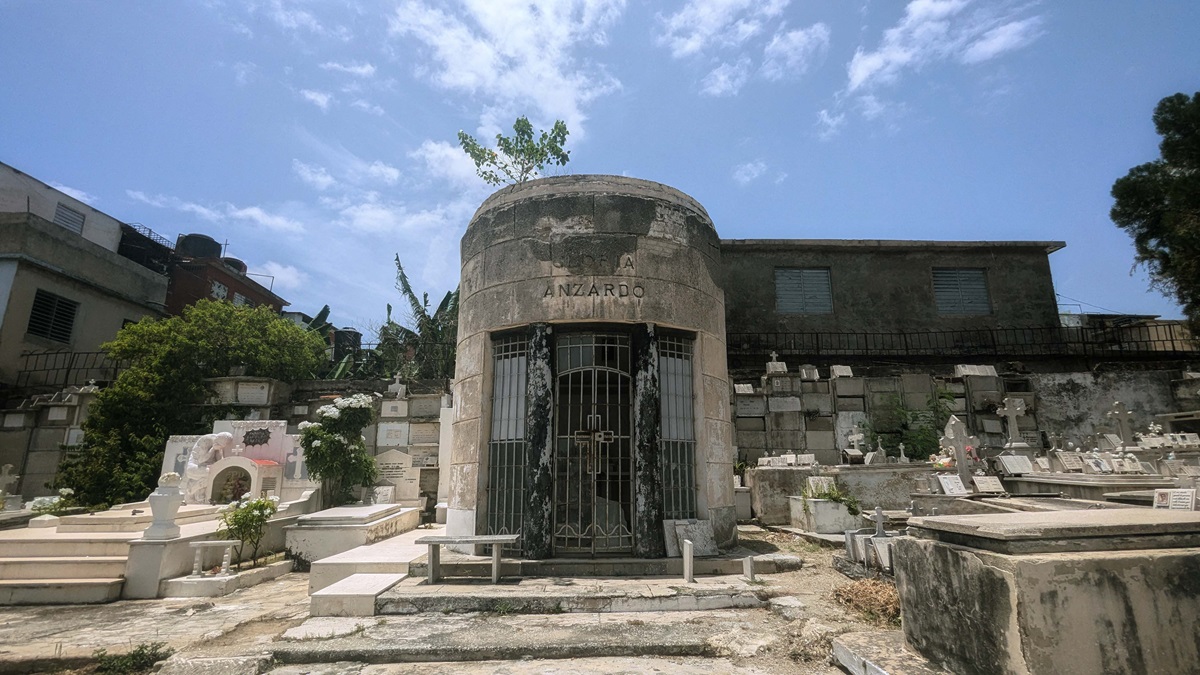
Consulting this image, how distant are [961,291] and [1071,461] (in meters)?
12.8

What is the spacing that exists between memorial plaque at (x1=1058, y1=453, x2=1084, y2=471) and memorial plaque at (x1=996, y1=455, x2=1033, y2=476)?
576 mm

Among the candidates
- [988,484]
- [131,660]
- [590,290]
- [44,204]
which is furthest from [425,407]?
[44,204]

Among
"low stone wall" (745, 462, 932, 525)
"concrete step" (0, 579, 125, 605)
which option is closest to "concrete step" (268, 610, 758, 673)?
"concrete step" (0, 579, 125, 605)

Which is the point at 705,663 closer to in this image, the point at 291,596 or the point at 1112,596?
the point at 1112,596

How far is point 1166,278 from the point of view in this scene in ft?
63.5

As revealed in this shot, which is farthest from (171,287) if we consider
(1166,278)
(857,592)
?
(1166,278)

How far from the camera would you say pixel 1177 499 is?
16.7 ft

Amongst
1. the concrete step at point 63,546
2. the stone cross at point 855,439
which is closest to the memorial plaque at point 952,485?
the stone cross at point 855,439

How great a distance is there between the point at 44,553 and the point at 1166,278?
30342 mm

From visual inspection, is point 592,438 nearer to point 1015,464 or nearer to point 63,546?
point 1015,464

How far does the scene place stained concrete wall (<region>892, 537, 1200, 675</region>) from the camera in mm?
2617

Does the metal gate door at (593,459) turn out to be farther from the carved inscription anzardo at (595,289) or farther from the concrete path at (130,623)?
the concrete path at (130,623)

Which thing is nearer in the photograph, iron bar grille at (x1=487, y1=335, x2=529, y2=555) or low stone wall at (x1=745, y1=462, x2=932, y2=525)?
iron bar grille at (x1=487, y1=335, x2=529, y2=555)

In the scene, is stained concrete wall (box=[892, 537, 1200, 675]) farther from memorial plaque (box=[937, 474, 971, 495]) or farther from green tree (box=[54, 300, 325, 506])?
green tree (box=[54, 300, 325, 506])
